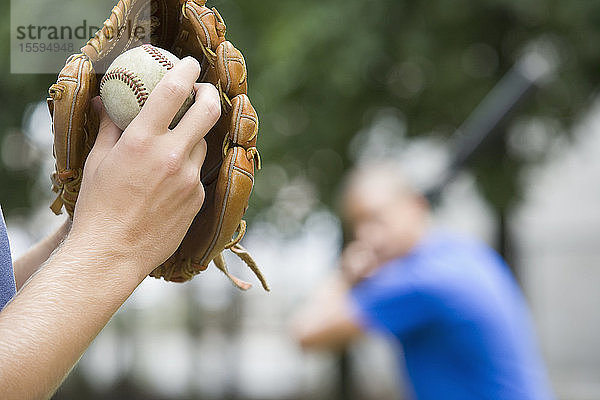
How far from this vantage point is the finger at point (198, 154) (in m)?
0.87

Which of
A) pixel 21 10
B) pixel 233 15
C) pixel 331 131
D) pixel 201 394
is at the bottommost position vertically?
pixel 201 394

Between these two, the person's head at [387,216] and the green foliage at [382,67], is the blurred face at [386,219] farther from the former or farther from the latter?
the green foliage at [382,67]

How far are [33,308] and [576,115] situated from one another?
15.8ft

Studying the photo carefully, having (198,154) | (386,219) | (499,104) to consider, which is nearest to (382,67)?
(499,104)

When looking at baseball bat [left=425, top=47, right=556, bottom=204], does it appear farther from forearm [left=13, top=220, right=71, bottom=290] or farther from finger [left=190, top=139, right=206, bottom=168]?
finger [left=190, top=139, right=206, bottom=168]

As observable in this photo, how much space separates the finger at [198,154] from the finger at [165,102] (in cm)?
5

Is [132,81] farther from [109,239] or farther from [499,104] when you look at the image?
[499,104]

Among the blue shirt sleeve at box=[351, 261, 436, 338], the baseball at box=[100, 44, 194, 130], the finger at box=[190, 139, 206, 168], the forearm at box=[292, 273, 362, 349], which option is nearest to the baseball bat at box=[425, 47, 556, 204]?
the forearm at box=[292, 273, 362, 349]

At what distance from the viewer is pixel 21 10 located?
3.30 m

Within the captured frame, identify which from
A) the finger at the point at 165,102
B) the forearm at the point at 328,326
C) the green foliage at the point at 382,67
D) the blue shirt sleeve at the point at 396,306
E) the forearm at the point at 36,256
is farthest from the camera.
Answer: the green foliage at the point at 382,67

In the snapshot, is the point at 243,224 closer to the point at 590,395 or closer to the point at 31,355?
the point at 31,355

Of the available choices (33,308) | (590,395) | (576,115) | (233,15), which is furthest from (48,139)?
(590,395)

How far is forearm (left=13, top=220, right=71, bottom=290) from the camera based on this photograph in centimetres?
119

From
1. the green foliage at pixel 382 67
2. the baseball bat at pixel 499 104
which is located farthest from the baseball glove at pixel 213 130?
the baseball bat at pixel 499 104
